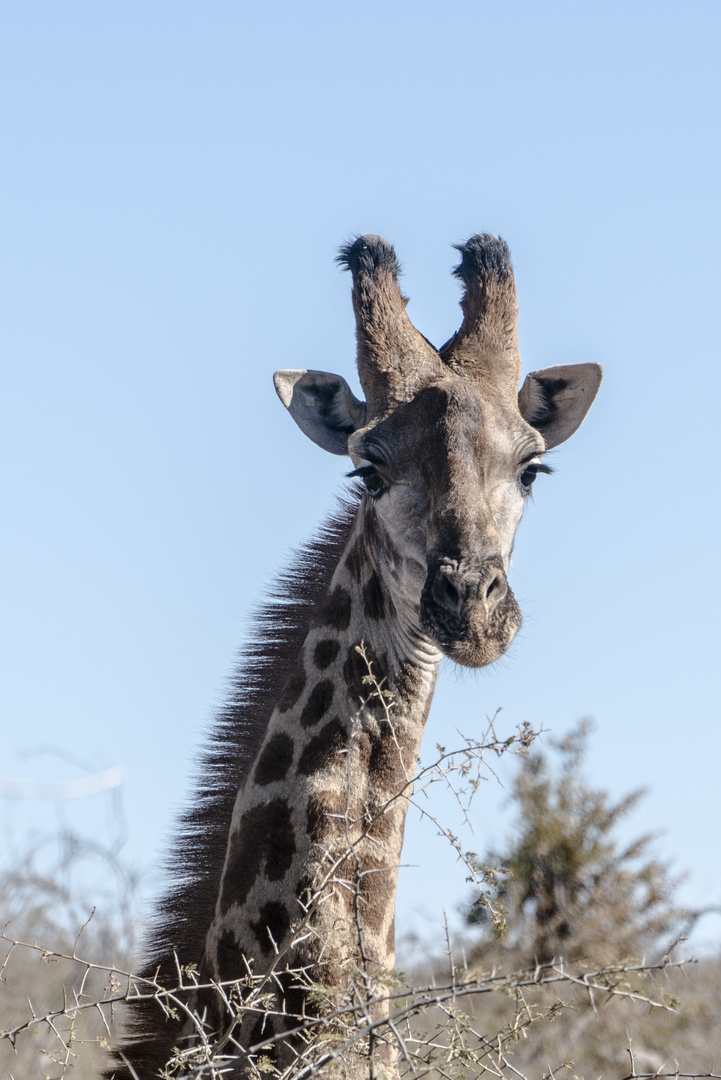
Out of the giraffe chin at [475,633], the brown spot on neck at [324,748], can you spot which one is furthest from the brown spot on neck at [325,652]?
the giraffe chin at [475,633]

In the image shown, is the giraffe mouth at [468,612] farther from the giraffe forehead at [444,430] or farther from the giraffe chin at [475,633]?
the giraffe forehead at [444,430]

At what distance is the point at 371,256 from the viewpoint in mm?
6152

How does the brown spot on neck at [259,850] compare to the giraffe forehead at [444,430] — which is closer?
the brown spot on neck at [259,850]

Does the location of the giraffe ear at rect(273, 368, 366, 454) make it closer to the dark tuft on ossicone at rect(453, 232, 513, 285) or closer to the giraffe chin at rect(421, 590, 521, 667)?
the dark tuft on ossicone at rect(453, 232, 513, 285)

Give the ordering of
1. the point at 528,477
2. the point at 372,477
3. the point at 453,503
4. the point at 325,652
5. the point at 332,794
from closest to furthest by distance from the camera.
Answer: the point at 332,794 < the point at 453,503 < the point at 325,652 < the point at 372,477 < the point at 528,477

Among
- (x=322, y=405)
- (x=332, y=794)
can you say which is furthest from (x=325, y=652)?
(x=322, y=405)

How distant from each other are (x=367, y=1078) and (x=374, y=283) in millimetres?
3516

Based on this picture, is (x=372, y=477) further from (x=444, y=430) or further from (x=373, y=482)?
(x=444, y=430)

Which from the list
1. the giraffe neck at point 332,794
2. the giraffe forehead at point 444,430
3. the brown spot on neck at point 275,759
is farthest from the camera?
the giraffe forehead at point 444,430

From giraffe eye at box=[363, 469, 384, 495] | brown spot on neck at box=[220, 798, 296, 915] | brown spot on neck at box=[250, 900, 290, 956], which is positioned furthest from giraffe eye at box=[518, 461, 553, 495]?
brown spot on neck at box=[250, 900, 290, 956]

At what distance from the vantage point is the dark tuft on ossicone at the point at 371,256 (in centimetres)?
614

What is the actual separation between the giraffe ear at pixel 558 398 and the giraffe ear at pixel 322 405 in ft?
2.79

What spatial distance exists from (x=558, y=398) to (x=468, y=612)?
198 cm

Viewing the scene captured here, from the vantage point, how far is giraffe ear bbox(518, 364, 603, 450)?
6.30 meters
